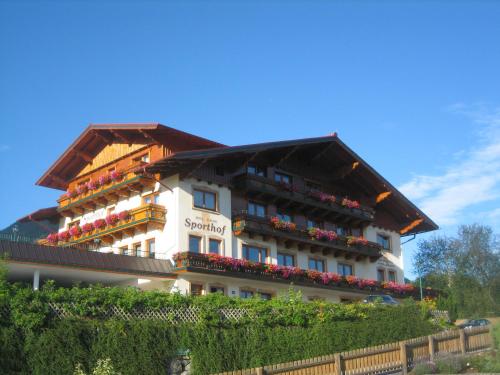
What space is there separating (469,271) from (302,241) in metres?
32.1

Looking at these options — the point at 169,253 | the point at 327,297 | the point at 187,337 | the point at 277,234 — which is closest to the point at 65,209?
the point at 169,253

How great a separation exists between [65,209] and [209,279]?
1147 cm

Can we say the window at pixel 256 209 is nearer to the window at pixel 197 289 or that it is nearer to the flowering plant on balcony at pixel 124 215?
the window at pixel 197 289

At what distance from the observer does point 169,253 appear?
3186 cm

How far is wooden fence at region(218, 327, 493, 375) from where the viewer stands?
18750 millimetres

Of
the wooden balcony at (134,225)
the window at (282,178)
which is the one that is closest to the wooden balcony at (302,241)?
the window at (282,178)

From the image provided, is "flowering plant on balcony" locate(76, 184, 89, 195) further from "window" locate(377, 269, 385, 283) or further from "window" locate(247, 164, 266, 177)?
"window" locate(377, 269, 385, 283)

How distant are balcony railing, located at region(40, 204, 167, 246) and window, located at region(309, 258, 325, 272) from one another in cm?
1082

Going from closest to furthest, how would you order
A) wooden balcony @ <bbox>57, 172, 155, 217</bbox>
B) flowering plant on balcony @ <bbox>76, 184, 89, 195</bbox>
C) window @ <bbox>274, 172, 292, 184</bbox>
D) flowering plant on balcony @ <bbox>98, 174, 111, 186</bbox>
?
wooden balcony @ <bbox>57, 172, 155, 217</bbox>
flowering plant on balcony @ <bbox>98, 174, 111, 186</bbox>
flowering plant on balcony @ <bbox>76, 184, 89, 195</bbox>
window @ <bbox>274, 172, 292, 184</bbox>

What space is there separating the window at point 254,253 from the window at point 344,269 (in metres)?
7.01

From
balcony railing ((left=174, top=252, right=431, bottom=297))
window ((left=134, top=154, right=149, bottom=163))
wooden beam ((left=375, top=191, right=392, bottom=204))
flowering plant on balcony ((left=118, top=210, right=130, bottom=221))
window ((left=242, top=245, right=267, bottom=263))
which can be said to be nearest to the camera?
balcony railing ((left=174, top=252, right=431, bottom=297))

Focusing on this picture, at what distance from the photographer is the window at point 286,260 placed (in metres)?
37.4

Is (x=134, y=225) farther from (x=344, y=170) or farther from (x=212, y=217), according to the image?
(x=344, y=170)

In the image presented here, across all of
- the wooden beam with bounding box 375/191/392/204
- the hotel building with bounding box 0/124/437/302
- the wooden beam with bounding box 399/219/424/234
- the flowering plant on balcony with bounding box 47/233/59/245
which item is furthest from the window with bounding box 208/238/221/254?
the wooden beam with bounding box 399/219/424/234
